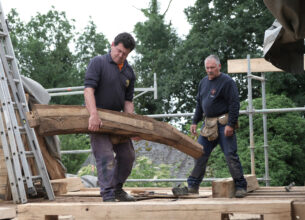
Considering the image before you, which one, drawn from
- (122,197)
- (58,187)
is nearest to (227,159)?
(122,197)

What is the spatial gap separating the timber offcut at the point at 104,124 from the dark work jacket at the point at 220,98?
2.83 ft

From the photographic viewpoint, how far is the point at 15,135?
586 cm

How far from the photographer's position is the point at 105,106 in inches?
Answer: 203

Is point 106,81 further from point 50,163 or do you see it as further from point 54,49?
point 54,49

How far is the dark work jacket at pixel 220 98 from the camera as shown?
6.05 metres

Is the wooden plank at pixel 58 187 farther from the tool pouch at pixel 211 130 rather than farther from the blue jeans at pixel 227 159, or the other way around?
the tool pouch at pixel 211 130

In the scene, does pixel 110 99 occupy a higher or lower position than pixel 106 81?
lower

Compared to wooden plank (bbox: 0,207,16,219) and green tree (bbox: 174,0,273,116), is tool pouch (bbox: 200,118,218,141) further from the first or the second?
green tree (bbox: 174,0,273,116)

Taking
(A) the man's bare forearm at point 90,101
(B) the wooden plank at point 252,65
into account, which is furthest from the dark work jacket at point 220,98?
(B) the wooden plank at point 252,65

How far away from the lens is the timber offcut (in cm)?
456

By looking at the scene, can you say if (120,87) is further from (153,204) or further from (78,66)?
(78,66)

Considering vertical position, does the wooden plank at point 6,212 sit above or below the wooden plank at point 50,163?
below

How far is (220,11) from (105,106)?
22006 mm

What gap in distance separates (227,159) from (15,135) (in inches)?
91.4
